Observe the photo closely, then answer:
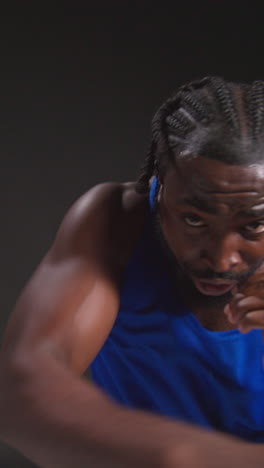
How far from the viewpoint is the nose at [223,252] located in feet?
3.27

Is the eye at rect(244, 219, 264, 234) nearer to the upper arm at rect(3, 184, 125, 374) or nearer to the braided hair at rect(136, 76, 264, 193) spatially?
the braided hair at rect(136, 76, 264, 193)

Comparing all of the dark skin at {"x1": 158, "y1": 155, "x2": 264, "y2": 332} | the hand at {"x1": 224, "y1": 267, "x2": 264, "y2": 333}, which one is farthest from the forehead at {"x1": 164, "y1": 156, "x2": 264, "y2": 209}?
the hand at {"x1": 224, "y1": 267, "x2": 264, "y2": 333}

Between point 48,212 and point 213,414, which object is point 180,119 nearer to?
point 213,414

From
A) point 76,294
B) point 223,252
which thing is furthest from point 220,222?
point 76,294

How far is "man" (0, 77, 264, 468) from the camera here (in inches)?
32.3

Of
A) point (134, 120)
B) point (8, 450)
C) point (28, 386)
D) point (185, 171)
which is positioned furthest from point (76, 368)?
point (134, 120)

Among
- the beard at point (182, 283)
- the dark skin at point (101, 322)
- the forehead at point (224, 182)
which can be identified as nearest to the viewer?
the dark skin at point (101, 322)

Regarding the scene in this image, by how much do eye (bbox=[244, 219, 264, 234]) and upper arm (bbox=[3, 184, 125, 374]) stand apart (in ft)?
0.65

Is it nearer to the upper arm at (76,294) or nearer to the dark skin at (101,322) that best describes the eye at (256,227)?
the dark skin at (101,322)

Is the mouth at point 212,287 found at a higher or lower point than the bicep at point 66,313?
lower

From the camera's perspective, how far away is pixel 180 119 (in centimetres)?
107

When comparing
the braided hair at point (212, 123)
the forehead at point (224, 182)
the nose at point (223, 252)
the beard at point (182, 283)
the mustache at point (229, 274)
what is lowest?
the beard at point (182, 283)

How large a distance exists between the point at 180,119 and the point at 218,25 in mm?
949

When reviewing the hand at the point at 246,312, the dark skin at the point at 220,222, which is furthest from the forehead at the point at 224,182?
the hand at the point at 246,312
